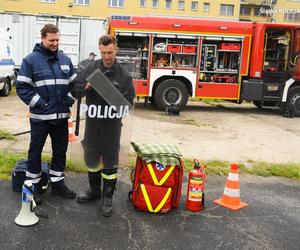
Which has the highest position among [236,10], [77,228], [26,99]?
[236,10]

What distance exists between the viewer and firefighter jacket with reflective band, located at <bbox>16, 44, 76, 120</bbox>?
14.2ft

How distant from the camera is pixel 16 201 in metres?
4.64

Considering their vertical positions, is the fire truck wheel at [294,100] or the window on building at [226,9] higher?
the window on building at [226,9]

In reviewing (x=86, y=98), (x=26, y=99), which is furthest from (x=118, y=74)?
(x=26, y=99)

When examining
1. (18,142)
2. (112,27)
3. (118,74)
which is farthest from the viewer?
(112,27)

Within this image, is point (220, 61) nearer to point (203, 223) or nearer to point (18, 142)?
point (18, 142)

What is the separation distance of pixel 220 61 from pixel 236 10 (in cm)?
4733

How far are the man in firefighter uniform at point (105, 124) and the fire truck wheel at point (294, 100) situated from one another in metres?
9.87

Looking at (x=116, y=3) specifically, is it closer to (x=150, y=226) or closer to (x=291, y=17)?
(x=291, y=17)

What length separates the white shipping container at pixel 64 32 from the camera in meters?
17.7

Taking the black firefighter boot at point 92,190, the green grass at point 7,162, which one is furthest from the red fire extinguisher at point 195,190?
the green grass at point 7,162

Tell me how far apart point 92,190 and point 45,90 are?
1279 millimetres

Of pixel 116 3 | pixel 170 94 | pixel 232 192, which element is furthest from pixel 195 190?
pixel 116 3

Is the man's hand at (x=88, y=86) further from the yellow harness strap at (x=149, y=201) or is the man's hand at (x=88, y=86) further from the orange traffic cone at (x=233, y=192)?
the orange traffic cone at (x=233, y=192)
